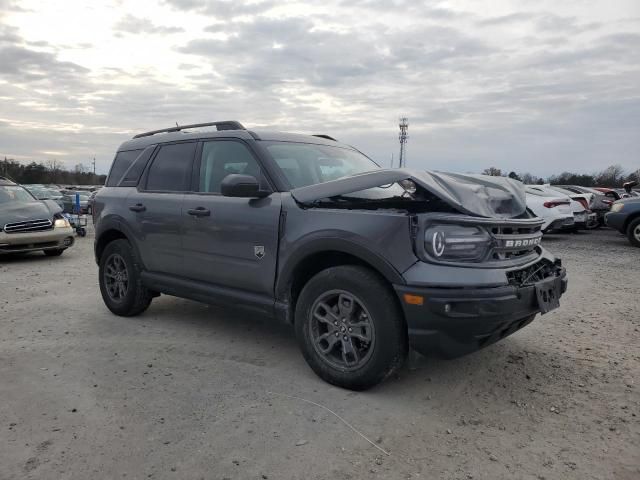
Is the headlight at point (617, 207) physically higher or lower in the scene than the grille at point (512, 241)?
higher

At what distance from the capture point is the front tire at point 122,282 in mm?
5410

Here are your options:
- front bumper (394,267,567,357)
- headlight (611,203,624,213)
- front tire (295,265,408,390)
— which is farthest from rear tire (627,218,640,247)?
front tire (295,265,408,390)

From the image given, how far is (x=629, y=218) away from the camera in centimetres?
1264

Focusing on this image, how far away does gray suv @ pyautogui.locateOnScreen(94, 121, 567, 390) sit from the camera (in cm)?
315

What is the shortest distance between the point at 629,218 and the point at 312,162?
1117 centimetres

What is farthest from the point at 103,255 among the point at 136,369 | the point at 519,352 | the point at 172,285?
the point at 519,352

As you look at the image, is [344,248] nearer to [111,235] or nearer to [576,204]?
[111,235]

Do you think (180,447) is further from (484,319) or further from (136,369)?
(484,319)

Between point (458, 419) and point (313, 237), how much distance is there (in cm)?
151

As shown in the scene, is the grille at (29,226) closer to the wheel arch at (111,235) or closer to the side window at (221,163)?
A: the wheel arch at (111,235)

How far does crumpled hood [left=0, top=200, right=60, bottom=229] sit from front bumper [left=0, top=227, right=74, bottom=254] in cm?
31

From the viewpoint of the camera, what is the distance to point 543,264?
3773mm

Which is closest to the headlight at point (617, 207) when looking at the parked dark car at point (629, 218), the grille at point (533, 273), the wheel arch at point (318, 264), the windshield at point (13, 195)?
the parked dark car at point (629, 218)

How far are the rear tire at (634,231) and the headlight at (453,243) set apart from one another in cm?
1146
